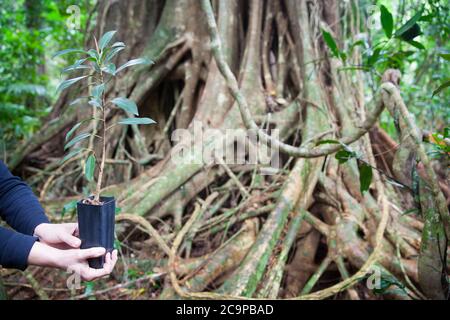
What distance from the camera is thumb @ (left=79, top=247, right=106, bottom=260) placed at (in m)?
0.85

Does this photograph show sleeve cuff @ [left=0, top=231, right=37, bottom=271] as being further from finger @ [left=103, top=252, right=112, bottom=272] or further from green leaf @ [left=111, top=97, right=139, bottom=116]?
green leaf @ [left=111, top=97, right=139, bottom=116]

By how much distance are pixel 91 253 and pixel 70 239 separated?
0.11 m

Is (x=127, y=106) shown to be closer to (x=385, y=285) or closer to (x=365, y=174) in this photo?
(x=365, y=174)

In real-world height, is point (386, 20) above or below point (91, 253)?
above

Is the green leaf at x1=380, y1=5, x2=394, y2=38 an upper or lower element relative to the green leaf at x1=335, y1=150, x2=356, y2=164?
upper

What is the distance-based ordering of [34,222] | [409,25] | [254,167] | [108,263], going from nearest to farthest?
[108,263], [34,222], [409,25], [254,167]

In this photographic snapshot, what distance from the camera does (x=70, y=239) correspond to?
94cm

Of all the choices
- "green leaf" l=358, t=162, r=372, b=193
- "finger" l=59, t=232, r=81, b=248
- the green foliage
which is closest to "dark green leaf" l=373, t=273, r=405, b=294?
"green leaf" l=358, t=162, r=372, b=193

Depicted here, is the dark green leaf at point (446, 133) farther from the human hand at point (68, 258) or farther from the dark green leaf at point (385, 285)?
the human hand at point (68, 258)

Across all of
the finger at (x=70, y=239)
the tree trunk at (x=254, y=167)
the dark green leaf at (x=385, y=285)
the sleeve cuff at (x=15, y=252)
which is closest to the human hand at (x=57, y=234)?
the finger at (x=70, y=239)

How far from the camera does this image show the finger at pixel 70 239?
3.03ft

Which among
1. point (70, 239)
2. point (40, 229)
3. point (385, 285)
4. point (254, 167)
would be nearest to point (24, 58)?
point (254, 167)

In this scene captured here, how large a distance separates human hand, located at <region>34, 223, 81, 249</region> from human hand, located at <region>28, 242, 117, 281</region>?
0.09m

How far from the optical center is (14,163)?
9.80ft
